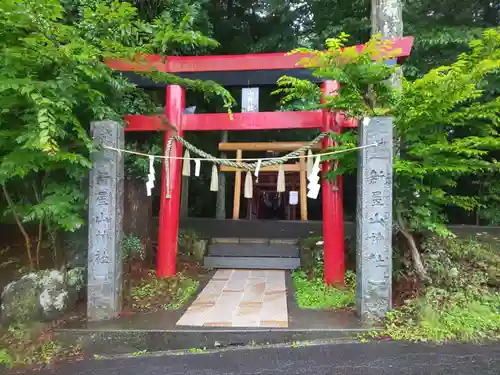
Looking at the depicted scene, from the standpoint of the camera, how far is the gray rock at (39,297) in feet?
15.3

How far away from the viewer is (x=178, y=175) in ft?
21.9

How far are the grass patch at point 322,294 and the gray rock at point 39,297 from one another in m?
3.54

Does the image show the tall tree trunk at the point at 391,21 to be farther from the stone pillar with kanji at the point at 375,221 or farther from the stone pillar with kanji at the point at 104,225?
the stone pillar with kanji at the point at 104,225

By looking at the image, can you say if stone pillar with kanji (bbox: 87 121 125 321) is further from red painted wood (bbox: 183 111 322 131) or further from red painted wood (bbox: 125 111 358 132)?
red painted wood (bbox: 183 111 322 131)

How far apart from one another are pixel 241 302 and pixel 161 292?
140cm

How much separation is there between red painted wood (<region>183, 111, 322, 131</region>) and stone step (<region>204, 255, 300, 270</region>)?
327cm

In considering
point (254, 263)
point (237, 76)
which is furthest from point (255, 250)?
point (237, 76)

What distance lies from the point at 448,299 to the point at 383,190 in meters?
1.71

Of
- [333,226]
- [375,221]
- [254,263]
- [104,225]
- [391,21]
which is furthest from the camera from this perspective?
[254,263]

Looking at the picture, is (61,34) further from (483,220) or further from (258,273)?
(483,220)

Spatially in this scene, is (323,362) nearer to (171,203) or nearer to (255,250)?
(171,203)

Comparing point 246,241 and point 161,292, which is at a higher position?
point 246,241

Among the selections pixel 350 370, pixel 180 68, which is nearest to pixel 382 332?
pixel 350 370

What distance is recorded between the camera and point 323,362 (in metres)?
3.89
